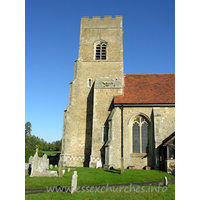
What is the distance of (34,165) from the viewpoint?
12328 millimetres

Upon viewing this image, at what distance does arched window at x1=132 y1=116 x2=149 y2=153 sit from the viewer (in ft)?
55.5

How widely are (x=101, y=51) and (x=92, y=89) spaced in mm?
5117

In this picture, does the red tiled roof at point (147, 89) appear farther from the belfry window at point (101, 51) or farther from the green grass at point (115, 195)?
the green grass at point (115, 195)

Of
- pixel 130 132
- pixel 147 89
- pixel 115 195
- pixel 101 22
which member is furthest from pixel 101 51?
pixel 115 195

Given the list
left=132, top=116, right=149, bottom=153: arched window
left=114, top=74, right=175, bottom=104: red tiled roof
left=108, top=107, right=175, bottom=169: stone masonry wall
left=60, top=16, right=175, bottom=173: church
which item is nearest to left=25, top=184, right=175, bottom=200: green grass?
left=60, top=16, right=175, bottom=173: church

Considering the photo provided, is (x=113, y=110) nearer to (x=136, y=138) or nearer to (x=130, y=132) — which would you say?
(x=130, y=132)

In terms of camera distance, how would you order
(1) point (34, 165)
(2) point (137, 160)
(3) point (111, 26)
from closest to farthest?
1. (1) point (34, 165)
2. (2) point (137, 160)
3. (3) point (111, 26)

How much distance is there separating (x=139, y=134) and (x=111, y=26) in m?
14.0

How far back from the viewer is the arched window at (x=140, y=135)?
16.9 meters

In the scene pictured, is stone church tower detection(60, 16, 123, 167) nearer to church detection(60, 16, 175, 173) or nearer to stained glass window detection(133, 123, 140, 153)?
church detection(60, 16, 175, 173)

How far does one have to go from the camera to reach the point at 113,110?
1748 centimetres

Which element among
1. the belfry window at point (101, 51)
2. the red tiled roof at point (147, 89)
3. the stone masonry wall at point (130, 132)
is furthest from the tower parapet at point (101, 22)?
the stone masonry wall at point (130, 132)

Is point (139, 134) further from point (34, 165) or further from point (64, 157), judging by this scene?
point (34, 165)
